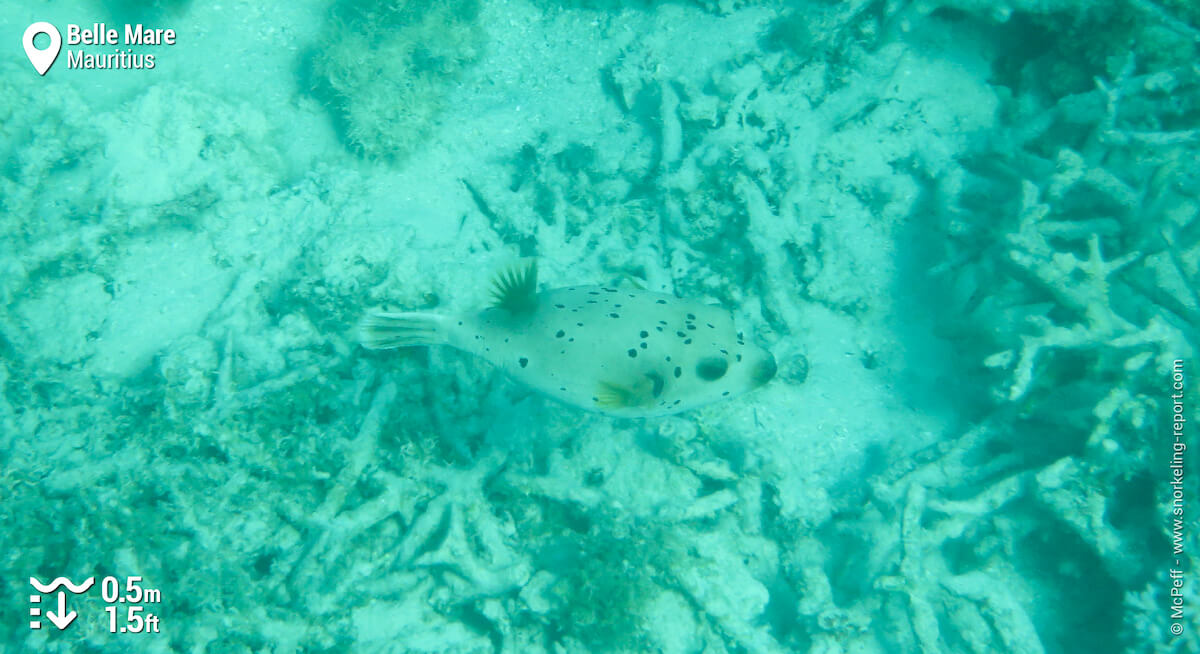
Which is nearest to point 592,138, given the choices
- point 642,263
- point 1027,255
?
point 642,263

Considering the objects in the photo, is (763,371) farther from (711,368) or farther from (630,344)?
(630,344)

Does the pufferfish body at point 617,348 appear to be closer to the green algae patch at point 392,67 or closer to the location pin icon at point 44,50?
the green algae patch at point 392,67

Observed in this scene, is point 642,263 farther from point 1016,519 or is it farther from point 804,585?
point 1016,519

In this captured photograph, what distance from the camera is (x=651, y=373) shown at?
289 centimetres

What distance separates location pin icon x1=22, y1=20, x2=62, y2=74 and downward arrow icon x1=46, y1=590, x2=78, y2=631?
532cm

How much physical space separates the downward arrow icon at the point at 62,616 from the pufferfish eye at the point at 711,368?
12.8 ft

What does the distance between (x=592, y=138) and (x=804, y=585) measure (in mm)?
4236

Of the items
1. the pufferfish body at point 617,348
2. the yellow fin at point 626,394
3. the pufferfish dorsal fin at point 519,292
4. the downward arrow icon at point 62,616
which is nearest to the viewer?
the yellow fin at point 626,394

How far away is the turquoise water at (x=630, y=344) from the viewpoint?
3.39 m

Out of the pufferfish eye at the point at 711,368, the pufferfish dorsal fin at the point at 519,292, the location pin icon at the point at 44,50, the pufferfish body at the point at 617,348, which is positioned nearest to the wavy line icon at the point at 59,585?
the pufferfish body at the point at 617,348

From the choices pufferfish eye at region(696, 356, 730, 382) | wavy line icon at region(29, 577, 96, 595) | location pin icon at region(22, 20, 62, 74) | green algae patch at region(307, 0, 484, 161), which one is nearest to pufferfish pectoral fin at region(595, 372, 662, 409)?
pufferfish eye at region(696, 356, 730, 382)

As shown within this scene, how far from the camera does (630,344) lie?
2.97 meters

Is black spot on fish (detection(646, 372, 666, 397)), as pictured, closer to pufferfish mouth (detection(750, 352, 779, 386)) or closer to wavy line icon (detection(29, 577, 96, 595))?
pufferfish mouth (detection(750, 352, 779, 386))

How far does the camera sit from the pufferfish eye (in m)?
2.88
